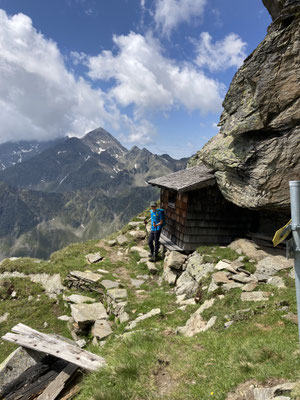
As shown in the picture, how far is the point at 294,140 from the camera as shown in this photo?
36.6 feet

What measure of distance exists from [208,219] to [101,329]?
9.09 meters

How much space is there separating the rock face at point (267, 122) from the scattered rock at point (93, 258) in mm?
10607

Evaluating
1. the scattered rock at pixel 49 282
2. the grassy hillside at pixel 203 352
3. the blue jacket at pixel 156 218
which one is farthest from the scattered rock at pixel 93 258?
the grassy hillside at pixel 203 352

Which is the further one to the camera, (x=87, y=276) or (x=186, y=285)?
(x=87, y=276)

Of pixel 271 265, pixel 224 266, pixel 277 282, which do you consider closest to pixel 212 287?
pixel 224 266

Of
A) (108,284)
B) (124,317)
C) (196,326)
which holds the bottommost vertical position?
(124,317)

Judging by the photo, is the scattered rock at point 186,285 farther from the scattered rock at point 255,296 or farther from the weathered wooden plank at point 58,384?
the weathered wooden plank at point 58,384

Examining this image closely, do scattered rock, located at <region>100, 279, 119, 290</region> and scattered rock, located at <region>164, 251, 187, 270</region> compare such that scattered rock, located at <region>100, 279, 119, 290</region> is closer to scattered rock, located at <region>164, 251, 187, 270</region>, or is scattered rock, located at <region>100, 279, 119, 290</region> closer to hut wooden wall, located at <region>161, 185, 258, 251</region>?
scattered rock, located at <region>164, 251, 187, 270</region>

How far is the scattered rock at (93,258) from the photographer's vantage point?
18.3 m

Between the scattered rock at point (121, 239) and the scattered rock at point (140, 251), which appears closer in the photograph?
the scattered rock at point (140, 251)

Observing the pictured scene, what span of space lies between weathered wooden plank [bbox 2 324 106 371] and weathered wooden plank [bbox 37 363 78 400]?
287 millimetres

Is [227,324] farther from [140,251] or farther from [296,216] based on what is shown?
[140,251]

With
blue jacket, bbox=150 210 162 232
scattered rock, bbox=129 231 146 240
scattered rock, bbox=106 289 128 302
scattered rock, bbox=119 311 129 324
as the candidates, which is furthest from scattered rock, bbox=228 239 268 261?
scattered rock, bbox=129 231 146 240

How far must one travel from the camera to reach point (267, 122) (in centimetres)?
1166
